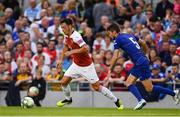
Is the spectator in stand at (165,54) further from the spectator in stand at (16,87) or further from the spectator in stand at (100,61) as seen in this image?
the spectator in stand at (16,87)

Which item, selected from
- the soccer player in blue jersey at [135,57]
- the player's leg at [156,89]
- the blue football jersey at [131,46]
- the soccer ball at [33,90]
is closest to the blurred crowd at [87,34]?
the soccer ball at [33,90]

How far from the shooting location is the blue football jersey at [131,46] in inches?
771

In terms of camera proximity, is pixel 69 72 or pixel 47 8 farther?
pixel 47 8

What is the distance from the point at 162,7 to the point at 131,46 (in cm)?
721

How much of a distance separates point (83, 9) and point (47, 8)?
54.4 inches

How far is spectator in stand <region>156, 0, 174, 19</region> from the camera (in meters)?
26.7

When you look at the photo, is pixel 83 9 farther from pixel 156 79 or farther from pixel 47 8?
pixel 156 79

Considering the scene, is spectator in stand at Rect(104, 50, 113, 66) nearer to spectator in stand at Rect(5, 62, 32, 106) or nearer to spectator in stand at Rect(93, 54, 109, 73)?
spectator in stand at Rect(93, 54, 109, 73)

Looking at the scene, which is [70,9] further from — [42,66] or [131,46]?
[131,46]

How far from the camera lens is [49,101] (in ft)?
80.7

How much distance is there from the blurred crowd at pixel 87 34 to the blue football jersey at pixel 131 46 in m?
3.47

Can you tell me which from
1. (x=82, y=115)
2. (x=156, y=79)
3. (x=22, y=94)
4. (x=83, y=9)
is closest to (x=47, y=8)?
(x=83, y=9)

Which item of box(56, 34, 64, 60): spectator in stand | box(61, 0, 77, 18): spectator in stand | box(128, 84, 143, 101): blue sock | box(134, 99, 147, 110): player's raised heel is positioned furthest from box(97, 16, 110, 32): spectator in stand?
box(134, 99, 147, 110): player's raised heel

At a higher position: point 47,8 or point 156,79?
point 47,8
